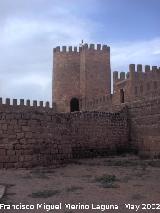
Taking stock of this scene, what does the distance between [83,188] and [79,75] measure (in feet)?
94.0

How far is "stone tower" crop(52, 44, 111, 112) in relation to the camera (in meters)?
36.6

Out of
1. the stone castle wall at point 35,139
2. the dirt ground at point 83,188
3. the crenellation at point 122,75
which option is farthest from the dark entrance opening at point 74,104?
the dirt ground at point 83,188

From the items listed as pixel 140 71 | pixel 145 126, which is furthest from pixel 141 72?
pixel 145 126

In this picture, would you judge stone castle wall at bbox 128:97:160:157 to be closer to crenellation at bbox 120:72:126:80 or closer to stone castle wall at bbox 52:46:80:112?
crenellation at bbox 120:72:126:80

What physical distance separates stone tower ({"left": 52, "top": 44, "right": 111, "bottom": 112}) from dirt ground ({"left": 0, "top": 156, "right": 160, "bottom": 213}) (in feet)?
79.1

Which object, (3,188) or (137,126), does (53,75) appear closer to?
(137,126)

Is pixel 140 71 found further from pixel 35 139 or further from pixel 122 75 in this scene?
pixel 35 139

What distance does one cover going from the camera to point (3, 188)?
8.47 m

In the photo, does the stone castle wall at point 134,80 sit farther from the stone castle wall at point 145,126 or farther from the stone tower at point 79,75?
the stone castle wall at point 145,126

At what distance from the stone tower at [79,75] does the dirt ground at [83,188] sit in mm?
24099

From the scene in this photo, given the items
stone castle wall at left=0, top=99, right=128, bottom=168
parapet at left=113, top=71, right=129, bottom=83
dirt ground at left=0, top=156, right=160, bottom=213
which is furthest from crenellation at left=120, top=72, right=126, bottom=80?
dirt ground at left=0, top=156, right=160, bottom=213

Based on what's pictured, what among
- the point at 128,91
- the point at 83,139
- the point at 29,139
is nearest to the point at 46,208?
the point at 29,139

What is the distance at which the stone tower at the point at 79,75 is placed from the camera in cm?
3656

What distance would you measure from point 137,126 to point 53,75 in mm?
20077
